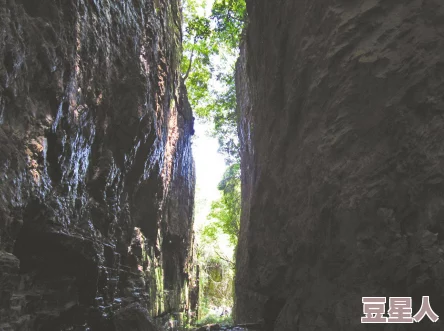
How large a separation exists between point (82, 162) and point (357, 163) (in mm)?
5112

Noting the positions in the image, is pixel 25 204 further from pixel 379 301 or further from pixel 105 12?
pixel 105 12

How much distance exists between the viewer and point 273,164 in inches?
290

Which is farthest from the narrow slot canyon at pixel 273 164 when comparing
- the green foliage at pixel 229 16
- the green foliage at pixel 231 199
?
the green foliage at pixel 231 199

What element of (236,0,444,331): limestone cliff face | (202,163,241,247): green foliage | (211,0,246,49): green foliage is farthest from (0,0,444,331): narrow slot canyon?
(202,163,241,247): green foliage

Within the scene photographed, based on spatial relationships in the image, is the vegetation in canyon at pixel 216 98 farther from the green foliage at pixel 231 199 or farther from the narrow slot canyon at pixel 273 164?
the narrow slot canyon at pixel 273 164

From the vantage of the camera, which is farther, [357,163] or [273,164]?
[273,164]

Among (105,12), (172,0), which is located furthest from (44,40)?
(172,0)

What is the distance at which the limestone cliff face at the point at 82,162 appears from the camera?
4641mm

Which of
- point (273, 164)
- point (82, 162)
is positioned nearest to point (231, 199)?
point (273, 164)

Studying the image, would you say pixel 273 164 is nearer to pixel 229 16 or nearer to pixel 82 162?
pixel 82 162

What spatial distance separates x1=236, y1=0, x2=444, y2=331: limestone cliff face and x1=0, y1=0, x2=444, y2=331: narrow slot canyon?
0.06 ft

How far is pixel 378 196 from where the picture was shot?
399cm

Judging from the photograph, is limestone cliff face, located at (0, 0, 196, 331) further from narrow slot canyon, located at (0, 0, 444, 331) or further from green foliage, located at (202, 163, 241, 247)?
green foliage, located at (202, 163, 241, 247)

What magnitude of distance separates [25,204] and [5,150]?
33.5 inches
